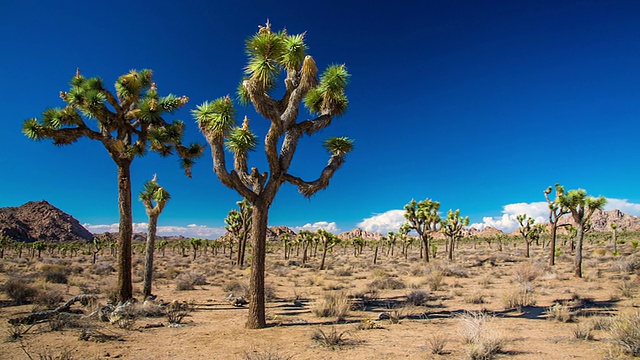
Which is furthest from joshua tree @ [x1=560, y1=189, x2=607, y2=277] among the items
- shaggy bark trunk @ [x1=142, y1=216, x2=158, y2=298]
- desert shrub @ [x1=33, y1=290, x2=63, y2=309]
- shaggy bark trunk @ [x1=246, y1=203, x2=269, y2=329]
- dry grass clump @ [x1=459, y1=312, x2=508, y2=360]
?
desert shrub @ [x1=33, y1=290, x2=63, y2=309]

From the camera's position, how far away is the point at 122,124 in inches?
433

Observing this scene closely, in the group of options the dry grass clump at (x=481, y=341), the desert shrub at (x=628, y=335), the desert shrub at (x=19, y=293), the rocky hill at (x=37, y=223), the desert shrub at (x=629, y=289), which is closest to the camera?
the desert shrub at (x=628, y=335)

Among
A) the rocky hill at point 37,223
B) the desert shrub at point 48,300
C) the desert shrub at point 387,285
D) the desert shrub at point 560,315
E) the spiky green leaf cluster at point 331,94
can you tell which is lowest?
the rocky hill at point 37,223

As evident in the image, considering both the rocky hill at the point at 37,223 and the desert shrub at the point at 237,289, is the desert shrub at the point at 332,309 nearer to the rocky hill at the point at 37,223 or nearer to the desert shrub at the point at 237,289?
the desert shrub at the point at 237,289

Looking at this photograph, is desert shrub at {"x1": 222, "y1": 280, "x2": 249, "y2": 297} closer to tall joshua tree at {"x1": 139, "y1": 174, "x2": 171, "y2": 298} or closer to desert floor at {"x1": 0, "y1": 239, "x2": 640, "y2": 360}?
desert floor at {"x1": 0, "y1": 239, "x2": 640, "y2": 360}

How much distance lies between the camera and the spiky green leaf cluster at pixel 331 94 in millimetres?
9336

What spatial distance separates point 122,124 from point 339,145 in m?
7.27

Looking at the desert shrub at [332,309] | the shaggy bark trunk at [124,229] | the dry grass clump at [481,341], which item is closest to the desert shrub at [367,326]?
the desert shrub at [332,309]

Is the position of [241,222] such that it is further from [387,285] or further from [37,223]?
[37,223]

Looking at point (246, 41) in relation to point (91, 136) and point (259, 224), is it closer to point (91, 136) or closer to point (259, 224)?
point (259, 224)

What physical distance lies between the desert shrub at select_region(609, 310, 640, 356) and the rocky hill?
128 m

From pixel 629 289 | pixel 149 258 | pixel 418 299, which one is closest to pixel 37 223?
pixel 149 258

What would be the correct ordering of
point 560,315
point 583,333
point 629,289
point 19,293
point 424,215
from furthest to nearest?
1. point 424,215
2. point 629,289
3. point 19,293
4. point 560,315
5. point 583,333

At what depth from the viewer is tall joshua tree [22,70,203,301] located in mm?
10352
